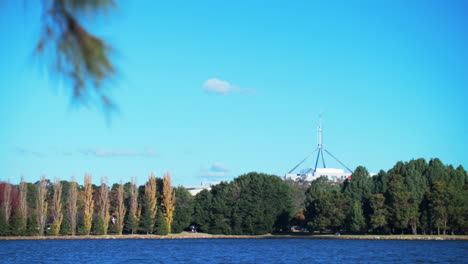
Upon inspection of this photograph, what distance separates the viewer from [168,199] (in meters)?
76.6

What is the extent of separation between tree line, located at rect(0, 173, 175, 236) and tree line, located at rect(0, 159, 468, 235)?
13 centimetres

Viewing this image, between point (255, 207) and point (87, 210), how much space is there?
21323mm

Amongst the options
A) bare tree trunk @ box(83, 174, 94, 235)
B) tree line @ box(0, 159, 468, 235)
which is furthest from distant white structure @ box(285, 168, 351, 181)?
bare tree trunk @ box(83, 174, 94, 235)

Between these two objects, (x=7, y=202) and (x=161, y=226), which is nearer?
(x=7, y=202)

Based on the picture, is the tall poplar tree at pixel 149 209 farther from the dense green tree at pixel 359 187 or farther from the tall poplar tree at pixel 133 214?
the dense green tree at pixel 359 187

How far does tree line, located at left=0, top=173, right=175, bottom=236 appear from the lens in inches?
2704

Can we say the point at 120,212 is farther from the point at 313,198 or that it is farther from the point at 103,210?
the point at 313,198

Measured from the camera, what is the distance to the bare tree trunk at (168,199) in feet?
249

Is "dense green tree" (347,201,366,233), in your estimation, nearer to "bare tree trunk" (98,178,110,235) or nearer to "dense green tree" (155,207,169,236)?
"dense green tree" (155,207,169,236)

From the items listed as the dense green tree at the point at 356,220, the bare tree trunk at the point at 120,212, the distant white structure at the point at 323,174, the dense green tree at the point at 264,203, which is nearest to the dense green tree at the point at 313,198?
the dense green tree at the point at 264,203

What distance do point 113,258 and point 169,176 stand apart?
37954 millimetres

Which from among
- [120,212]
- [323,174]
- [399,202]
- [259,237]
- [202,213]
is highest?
[323,174]

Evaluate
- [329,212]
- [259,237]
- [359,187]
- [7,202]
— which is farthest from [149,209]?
[359,187]

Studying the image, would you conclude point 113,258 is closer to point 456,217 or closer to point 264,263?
point 264,263
